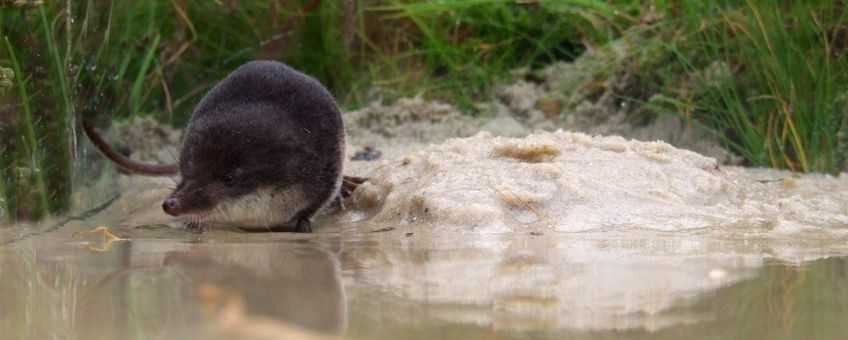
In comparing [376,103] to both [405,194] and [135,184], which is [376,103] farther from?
[405,194]

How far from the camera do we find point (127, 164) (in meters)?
5.38

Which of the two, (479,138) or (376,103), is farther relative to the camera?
(376,103)

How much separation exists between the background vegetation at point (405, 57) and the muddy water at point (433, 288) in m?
1.02

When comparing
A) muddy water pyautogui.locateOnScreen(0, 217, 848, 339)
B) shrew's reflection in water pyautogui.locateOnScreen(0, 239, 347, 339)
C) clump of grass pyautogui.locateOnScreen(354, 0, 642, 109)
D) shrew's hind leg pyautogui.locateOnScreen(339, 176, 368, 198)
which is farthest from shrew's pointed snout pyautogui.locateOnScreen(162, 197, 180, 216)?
clump of grass pyautogui.locateOnScreen(354, 0, 642, 109)

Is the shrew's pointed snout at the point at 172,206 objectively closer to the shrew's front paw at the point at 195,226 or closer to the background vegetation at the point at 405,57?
the shrew's front paw at the point at 195,226

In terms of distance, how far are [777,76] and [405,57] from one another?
105 inches

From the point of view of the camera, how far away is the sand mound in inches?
151

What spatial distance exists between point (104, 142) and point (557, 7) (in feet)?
9.50

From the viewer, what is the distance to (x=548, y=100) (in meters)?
6.68

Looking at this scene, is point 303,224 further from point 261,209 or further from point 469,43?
point 469,43

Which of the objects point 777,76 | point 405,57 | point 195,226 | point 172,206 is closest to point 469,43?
point 405,57

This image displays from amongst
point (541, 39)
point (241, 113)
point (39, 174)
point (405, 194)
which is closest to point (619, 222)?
point (405, 194)

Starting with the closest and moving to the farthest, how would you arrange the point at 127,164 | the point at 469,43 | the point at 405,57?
the point at 127,164
the point at 469,43
the point at 405,57

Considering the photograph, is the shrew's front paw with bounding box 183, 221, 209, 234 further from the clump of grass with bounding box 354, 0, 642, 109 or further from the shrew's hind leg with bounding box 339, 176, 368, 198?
the clump of grass with bounding box 354, 0, 642, 109
